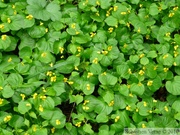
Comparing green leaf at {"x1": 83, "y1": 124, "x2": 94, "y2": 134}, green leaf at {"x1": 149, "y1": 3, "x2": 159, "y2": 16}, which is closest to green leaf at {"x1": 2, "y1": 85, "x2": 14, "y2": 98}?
green leaf at {"x1": 83, "y1": 124, "x2": 94, "y2": 134}

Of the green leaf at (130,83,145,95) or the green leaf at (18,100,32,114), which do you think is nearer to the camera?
the green leaf at (18,100,32,114)

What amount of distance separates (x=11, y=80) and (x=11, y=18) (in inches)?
23.1

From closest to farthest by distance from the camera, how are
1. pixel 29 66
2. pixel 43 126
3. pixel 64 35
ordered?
1. pixel 43 126
2. pixel 29 66
3. pixel 64 35

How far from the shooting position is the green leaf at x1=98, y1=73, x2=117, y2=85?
8.62ft

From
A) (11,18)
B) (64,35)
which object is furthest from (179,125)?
(11,18)

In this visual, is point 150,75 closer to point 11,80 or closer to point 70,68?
point 70,68

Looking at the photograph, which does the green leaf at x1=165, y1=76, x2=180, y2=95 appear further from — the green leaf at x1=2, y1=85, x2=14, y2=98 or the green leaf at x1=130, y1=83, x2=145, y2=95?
the green leaf at x1=2, y1=85, x2=14, y2=98

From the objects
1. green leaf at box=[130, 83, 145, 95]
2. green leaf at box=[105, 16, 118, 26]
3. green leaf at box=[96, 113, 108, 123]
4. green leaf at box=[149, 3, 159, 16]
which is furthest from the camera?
green leaf at box=[149, 3, 159, 16]

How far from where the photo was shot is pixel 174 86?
2727mm

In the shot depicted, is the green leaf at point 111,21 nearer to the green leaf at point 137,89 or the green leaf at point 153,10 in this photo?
the green leaf at point 153,10

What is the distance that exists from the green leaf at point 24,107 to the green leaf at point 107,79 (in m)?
0.60

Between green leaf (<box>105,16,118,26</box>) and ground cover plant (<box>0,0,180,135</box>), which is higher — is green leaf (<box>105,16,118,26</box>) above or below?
above

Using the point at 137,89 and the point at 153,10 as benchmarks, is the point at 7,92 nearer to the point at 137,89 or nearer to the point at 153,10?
the point at 137,89

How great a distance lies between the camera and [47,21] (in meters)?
2.96
